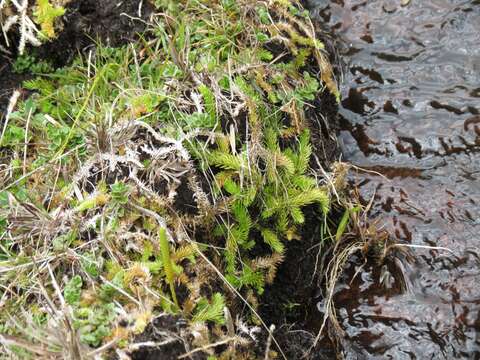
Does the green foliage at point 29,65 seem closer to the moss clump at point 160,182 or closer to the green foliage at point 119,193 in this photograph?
the moss clump at point 160,182

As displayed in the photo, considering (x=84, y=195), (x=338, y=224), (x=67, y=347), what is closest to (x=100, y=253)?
(x=84, y=195)

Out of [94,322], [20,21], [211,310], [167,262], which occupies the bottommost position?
[211,310]

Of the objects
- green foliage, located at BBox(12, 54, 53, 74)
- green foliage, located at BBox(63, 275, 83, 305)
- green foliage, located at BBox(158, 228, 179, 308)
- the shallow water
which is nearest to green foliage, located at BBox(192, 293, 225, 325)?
green foliage, located at BBox(158, 228, 179, 308)

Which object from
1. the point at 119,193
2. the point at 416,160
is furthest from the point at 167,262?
the point at 416,160

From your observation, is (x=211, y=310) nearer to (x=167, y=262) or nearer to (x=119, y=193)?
(x=167, y=262)

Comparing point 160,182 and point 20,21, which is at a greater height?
point 20,21

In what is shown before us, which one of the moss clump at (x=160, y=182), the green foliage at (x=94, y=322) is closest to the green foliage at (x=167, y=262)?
the moss clump at (x=160, y=182)
